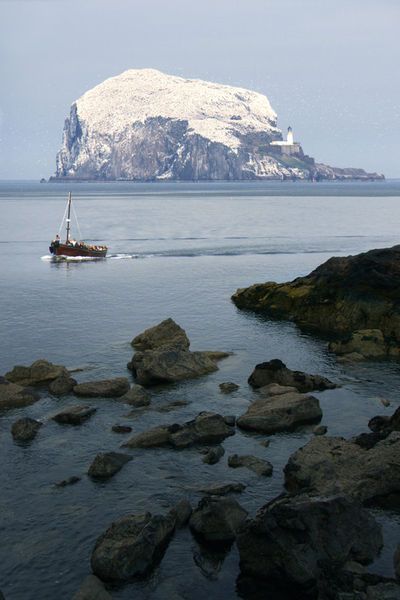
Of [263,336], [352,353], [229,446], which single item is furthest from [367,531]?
[263,336]

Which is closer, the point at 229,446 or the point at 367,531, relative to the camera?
the point at 367,531

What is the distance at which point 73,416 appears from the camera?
46625mm

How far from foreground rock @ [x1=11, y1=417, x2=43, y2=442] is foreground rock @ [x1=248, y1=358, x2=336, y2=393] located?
56.8 feet

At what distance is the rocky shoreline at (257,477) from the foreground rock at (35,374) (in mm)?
78

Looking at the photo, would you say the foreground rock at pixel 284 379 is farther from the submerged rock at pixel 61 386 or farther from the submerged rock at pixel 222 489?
the submerged rock at pixel 222 489

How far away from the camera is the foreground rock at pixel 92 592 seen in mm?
27516

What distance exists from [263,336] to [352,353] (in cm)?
1099

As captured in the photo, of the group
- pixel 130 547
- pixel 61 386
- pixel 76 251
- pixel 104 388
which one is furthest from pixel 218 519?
pixel 76 251

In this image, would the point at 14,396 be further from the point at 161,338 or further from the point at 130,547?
the point at 130,547

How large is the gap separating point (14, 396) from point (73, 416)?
19.8ft

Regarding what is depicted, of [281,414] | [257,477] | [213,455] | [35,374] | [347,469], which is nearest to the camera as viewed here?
[347,469]

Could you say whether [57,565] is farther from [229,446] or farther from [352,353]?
[352,353]

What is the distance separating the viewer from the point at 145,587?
2905cm

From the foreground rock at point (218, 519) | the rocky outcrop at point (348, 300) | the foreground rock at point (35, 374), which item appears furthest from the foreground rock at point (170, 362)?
the foreground rock at point (218, 519)
